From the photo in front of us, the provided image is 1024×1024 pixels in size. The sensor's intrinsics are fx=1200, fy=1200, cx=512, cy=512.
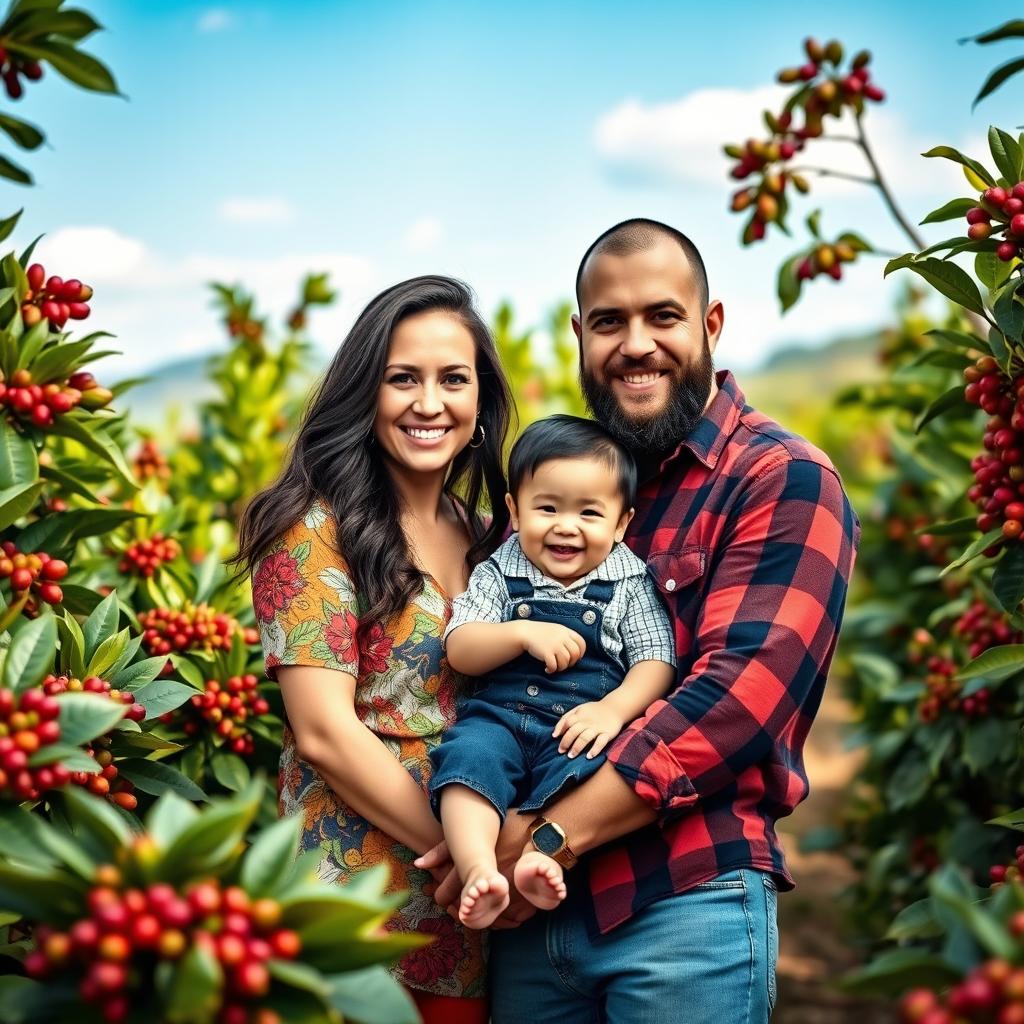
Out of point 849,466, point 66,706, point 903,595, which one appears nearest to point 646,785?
point 66,706

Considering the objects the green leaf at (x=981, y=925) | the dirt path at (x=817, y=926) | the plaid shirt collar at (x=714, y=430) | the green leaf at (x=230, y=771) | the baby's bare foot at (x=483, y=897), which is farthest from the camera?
the dirt path at (x=817, y=926)

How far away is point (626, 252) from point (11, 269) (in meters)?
1.31

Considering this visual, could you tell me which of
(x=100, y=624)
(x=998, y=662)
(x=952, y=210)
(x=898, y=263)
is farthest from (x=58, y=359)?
(x=998, y=662)

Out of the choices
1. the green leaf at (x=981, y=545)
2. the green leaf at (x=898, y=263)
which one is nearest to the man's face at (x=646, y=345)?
the green leaf at (x=898, y=263)

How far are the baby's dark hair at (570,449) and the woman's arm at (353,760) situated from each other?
23.7 inches

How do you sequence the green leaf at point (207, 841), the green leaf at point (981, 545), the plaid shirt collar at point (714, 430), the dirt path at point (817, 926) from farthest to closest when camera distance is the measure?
the dirt path at point (817, 926) → the plaid shirt collar at point (714, 430) → the green leaf at point (981, 545) → the green leaf at point (207, 841)

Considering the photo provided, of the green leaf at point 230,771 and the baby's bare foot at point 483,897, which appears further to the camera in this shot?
the green leaf at point 230,771

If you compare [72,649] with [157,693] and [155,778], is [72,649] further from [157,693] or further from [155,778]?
[155,778]

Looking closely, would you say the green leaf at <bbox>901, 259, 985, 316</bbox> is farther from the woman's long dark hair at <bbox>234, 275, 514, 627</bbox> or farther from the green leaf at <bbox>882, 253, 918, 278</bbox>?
the woman's long dark hair at <bbox>234, 275, 514, 627</bbox>

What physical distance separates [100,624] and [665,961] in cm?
125

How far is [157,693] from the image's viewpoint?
2.27 meters

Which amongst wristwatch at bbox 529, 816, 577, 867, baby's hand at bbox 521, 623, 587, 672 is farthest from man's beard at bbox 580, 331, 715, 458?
wristwatch at bbox 529, 816, 577, 867

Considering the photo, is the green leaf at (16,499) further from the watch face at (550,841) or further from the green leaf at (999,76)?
the green leaf at (999,76)

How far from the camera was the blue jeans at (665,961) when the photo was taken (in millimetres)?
2240
